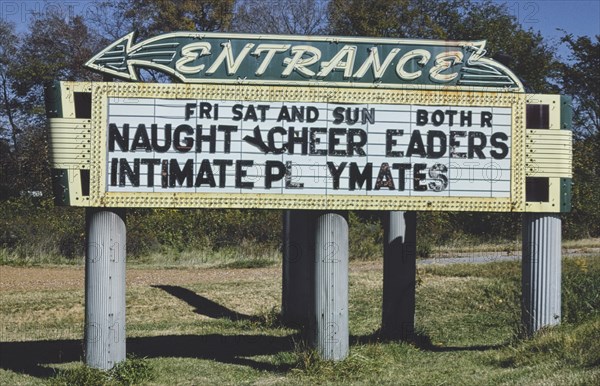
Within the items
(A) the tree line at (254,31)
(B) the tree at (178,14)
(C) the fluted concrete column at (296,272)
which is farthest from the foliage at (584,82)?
(C) the fluted concrete column at (296,272)

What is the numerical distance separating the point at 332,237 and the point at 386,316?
298 centimetres

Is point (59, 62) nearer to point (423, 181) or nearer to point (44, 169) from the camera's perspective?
point (44, 169)

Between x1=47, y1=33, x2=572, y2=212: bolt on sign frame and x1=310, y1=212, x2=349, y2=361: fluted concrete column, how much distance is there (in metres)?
0.34

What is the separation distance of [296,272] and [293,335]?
1.24m

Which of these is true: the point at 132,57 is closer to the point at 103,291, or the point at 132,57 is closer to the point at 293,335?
the point at 103,291

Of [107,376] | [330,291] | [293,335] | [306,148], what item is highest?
[306,148]

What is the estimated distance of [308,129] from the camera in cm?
1002

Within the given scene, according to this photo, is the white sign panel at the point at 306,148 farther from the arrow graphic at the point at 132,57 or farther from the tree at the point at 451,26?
the tree at the point at 451,26

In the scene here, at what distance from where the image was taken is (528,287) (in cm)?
1077

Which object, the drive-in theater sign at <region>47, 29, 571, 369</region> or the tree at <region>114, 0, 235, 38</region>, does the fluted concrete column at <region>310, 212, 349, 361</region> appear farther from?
the tree at <region>114, 0, 235, 38</region>

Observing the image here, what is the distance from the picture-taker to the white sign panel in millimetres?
9812

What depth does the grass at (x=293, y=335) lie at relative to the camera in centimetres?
978

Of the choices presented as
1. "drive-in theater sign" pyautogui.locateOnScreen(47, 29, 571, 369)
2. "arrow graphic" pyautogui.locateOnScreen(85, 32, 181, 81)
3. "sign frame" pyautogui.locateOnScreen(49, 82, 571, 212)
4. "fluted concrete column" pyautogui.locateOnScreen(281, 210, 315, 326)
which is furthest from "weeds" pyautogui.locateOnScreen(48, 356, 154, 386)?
"fluted concrete column" pyautogui.locateOnScreen(281, 210, 315, 326)

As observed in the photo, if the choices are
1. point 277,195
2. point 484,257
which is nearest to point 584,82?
point 484,257
